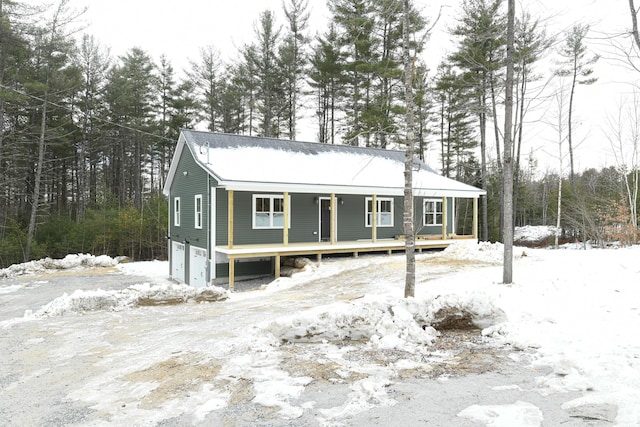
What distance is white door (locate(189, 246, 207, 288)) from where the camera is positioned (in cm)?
1512

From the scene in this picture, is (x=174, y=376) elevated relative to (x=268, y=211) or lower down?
lower down

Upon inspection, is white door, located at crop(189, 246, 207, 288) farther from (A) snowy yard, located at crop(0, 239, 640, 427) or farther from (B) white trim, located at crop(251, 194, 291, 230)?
(A) snowy yard, located at crop(0, 239, 640, 427)

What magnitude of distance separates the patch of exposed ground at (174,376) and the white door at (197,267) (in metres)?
9.96

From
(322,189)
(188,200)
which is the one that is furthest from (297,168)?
(188,200)

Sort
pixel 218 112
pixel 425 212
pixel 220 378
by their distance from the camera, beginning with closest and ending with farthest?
1. pixel 220 378
2. pixel 425 212
3. pixel 218 112

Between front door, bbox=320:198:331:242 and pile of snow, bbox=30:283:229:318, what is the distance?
21.7 feet

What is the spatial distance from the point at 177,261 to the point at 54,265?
687 cm

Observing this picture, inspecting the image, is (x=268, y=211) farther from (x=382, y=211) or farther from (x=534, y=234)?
(x=534, y=234)

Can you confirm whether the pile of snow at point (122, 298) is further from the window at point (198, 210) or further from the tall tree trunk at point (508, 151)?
the tall tree trunk at point (508, 151)

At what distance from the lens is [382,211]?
18.2 m

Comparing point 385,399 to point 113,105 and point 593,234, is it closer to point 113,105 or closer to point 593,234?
point 593,234

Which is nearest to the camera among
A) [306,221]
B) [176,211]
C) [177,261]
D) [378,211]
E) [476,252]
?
[476,252]

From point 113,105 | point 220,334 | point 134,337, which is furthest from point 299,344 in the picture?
point 113,105

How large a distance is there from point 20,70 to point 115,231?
34.4ft
